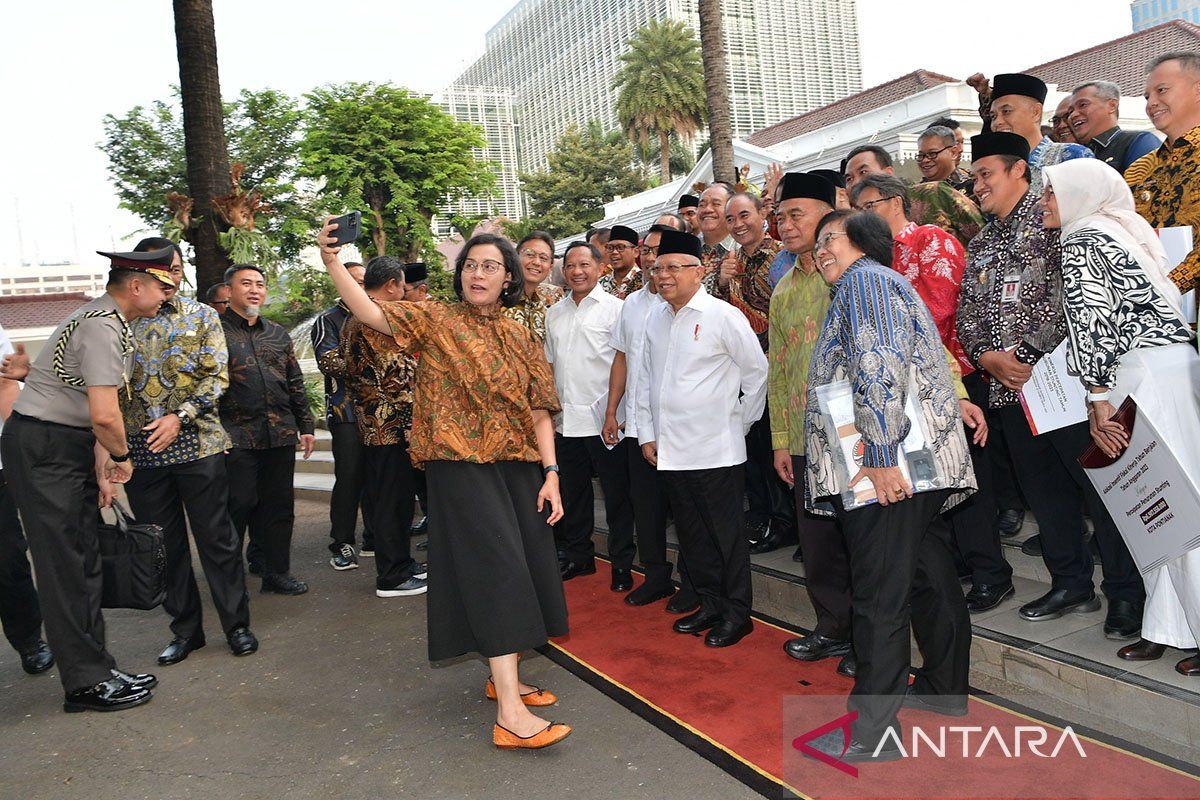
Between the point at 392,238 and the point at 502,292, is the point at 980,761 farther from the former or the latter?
the point at 392,238

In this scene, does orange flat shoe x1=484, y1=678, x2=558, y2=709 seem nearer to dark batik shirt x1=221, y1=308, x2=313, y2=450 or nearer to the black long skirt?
the black long skirt

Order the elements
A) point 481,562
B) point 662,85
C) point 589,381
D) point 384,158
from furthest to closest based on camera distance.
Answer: point 662,85
point 384,158
point 589,381
point 481,562

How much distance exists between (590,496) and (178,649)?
257 cm

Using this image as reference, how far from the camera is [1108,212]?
3.15 m

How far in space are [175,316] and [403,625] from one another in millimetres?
2154

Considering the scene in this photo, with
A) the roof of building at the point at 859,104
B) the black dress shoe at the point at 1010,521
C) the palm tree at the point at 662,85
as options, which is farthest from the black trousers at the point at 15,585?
the palm tree at the point at 662,85

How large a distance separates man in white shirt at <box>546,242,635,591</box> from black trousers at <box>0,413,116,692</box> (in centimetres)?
262

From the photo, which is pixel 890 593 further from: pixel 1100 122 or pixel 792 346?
pixel 1100 122

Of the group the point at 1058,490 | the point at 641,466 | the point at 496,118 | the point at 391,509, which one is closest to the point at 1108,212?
the point at 1058,490

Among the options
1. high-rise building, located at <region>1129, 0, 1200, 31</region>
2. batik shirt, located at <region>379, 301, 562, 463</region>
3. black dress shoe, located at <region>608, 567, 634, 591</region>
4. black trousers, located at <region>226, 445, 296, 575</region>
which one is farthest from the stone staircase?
high-rise building, located at <region>1129, 0, 1200, 31</region>

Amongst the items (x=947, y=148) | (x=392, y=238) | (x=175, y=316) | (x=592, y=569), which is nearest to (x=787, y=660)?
(x=592, y=569)

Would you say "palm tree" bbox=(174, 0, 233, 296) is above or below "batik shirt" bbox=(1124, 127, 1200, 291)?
above

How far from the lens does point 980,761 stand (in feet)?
9.79

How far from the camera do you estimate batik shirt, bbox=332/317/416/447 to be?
5711 mm
